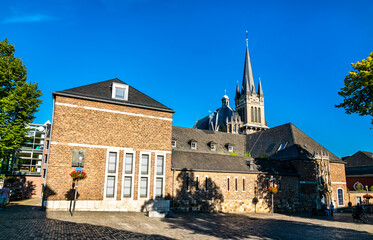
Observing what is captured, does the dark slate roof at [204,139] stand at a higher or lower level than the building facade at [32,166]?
higher

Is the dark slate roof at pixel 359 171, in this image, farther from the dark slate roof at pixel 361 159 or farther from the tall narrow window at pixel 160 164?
the tall narrow window at pixel 160 164

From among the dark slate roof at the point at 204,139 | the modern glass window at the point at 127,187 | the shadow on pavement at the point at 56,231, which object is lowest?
the shadow on pavement at the point at 56,231

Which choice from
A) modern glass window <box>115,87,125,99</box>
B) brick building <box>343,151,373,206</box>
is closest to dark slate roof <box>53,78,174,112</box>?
modern glass window <box>115,87,125,99</box>

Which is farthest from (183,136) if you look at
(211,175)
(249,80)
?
(249,80)

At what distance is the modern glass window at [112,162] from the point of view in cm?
2378

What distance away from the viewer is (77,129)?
23.0 meters

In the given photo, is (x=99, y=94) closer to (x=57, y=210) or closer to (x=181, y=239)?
(x=57, y=210)

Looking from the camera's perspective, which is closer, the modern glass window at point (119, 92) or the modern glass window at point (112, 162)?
the modern glass window at point (112, 162)

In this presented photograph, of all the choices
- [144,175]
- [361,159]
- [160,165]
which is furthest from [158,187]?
[361,159]

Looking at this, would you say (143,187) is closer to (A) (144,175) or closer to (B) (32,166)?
(A) (144,175)

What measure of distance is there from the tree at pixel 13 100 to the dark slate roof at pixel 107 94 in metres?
6.95

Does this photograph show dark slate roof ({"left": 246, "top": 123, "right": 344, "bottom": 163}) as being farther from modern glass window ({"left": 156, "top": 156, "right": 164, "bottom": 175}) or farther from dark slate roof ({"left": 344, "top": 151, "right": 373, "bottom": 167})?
modern glass window ({"left": 156, "top": 156, "right": 164, "bottom": 175})

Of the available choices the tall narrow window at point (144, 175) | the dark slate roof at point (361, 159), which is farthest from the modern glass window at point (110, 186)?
the dark slate roof at point (361, 159)

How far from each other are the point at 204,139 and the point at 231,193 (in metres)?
16.1
